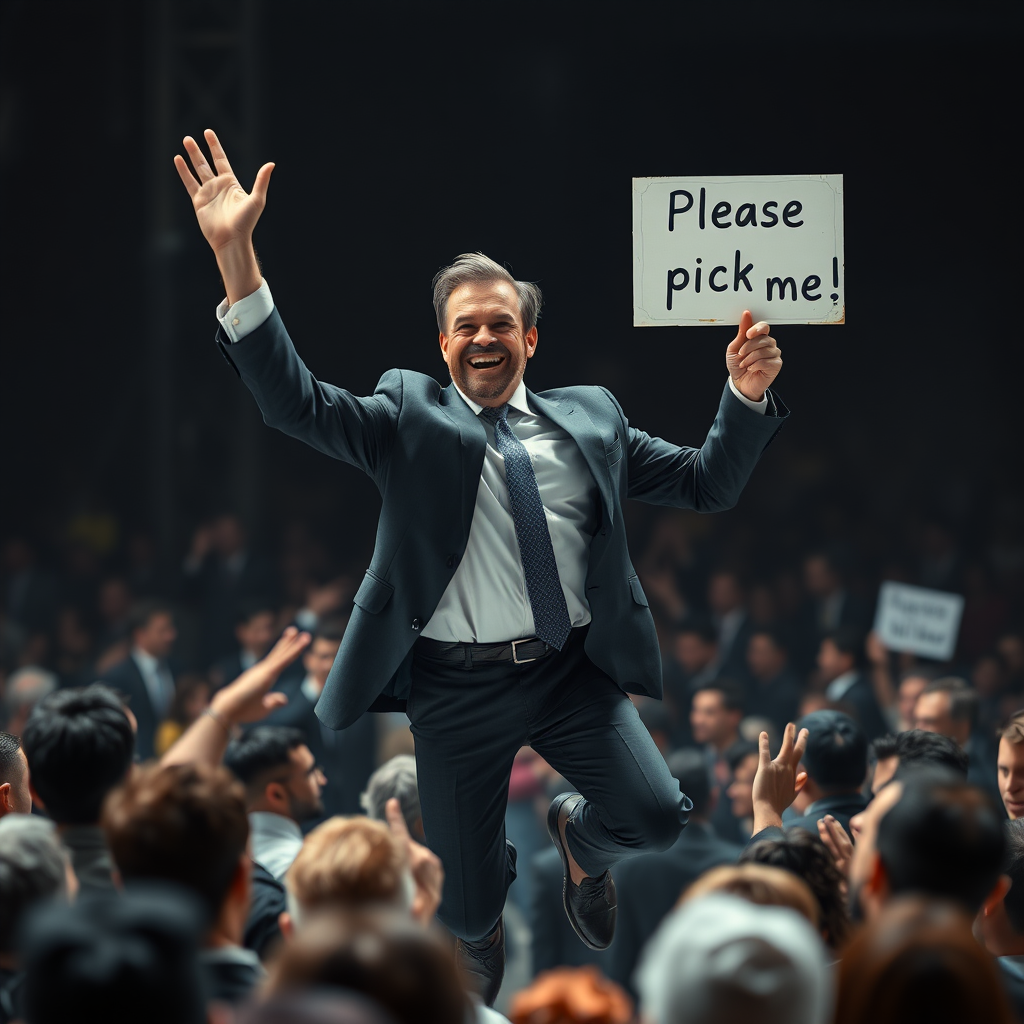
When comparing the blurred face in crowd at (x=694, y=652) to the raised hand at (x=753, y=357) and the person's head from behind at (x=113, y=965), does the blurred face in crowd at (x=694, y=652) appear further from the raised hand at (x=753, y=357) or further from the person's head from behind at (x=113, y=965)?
the person's head from behind at (x=113, y=965)

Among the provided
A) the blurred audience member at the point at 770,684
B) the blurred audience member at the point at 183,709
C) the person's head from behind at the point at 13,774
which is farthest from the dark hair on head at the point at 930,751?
the blurred audience member at the point at 770,684

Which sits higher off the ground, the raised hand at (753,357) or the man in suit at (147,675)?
the raised hand at (753,357)

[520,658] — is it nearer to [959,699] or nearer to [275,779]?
[275,779]

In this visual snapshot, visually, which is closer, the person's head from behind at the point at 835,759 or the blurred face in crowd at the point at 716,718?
the person's head from behind at the point at 835,759

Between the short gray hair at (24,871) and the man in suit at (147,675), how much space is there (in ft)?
14.4

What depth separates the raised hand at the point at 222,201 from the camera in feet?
9.17

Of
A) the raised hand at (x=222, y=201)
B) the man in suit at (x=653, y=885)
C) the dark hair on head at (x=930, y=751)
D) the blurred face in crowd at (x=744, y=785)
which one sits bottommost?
the man in suit at (x=653, y=885)

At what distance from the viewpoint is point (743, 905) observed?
167cm

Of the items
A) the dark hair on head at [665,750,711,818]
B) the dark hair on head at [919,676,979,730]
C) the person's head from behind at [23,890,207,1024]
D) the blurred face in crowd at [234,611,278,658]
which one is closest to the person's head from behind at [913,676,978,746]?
the dark hair on head at [919,676,979,730]

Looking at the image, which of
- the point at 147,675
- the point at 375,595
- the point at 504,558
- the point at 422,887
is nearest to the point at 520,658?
the point at 504,558

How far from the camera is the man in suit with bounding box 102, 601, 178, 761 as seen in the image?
6688 millimetres

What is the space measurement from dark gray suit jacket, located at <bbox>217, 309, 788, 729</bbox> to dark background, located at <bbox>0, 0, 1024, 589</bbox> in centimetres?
579

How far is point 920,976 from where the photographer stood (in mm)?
1587

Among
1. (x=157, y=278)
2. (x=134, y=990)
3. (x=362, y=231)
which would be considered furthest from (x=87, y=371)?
(x=134, y=990)
